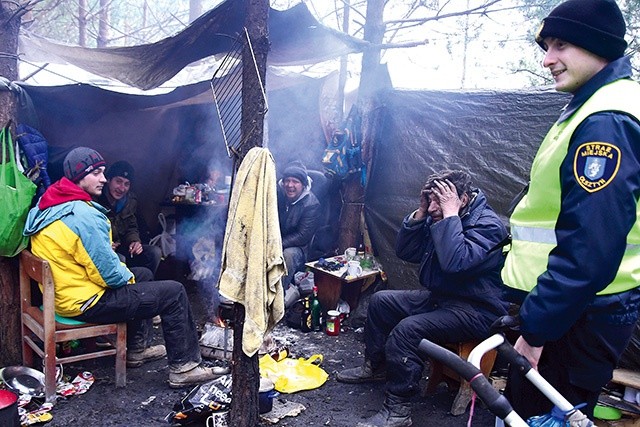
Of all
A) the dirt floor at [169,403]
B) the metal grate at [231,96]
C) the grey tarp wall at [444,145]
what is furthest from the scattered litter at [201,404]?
the grey tarp wall at [444,145]

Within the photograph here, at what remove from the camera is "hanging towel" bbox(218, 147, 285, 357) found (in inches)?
116

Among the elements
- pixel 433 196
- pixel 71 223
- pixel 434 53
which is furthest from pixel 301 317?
pixel 434 53

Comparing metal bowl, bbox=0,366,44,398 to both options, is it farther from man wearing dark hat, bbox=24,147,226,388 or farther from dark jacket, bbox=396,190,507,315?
dark jacket, bbox=396,190,507,315

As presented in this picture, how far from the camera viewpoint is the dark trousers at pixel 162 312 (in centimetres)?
361

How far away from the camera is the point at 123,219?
5305mm

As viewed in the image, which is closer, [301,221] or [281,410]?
[281,410]

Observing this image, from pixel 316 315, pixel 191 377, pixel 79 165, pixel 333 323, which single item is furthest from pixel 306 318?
pixel 79 165

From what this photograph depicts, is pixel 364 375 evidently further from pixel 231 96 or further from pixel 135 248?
pixel 231 96

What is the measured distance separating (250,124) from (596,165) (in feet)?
6.58

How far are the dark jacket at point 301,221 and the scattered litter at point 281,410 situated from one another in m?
2.10

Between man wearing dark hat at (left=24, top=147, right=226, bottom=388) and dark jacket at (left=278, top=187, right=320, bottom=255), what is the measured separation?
1832 millimetres

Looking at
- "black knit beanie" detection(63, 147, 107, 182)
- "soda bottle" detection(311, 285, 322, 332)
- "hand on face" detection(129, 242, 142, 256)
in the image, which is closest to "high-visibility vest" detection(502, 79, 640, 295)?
"black knit beanie" detection(63, 147, 107, 182)

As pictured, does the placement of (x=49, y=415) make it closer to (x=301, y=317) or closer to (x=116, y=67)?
(x=301, y=317)

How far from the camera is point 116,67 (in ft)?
17.0
